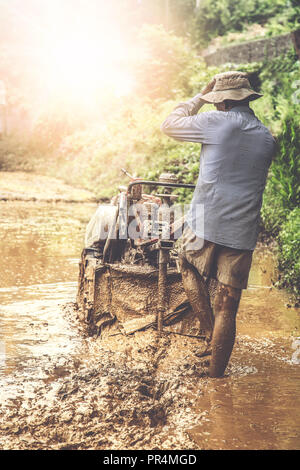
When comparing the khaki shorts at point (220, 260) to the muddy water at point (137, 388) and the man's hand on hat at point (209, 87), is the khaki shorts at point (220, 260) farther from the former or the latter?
the man's hand on hat at point (209, 87)

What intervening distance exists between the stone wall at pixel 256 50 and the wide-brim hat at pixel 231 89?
13268mm

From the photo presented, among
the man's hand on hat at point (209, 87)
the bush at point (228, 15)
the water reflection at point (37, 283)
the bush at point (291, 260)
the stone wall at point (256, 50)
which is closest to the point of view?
the man's hand on hat at point (209, 87)

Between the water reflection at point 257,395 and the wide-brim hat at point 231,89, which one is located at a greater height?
the wide-brim hat at point 231,89

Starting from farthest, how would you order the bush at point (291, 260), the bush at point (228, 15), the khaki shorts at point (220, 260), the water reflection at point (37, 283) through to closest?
the bush at point (228, 15) < the bush at point (291, 260) < the water reflection at point (37, 283) < the khaki shorts at point (220, 260)

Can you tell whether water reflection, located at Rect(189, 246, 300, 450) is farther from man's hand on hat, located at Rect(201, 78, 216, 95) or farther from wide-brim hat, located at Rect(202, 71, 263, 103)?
man's hand on hat, located at Rect(201, 78, 216, 95)

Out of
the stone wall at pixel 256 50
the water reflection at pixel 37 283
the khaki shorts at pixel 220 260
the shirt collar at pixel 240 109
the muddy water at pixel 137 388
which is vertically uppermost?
the stone wall at pixel 256 50

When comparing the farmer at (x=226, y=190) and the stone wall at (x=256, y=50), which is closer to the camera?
the farmer at (x=226, y=190)

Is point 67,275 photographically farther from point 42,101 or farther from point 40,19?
point 40,19

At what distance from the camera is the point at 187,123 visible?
3.83 metres

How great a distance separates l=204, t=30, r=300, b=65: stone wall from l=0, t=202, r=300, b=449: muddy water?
12.8 meters

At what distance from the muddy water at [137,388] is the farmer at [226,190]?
0.42m

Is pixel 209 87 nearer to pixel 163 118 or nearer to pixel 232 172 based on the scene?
pixel 232 172

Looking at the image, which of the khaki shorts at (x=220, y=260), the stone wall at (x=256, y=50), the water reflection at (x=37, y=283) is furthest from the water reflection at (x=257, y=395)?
the stone wall at (x=256, y=50)

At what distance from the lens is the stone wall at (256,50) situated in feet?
55.8
